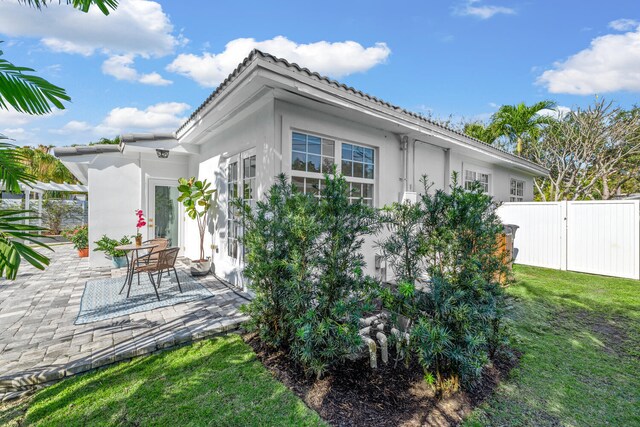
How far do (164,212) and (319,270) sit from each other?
8.15m

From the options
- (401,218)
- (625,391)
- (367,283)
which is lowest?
(625,391)

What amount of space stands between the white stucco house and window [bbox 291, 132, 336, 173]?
2 cm

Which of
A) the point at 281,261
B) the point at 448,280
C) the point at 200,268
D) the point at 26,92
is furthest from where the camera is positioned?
the point at 200,268

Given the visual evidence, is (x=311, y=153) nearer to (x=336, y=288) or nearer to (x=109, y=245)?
(x=336, y=288)

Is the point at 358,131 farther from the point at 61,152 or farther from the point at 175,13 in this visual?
the point at 61,152

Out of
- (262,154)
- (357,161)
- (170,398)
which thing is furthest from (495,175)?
(170,398)

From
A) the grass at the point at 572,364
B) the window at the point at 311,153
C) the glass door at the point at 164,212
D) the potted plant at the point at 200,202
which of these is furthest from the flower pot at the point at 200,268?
the grass at the point at 572,364

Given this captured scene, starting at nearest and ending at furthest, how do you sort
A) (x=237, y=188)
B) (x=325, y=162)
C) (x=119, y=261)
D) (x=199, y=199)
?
(x=325, y=162)
(x=237, y=188)
(x=199, y=199)
(x=119, y=261)

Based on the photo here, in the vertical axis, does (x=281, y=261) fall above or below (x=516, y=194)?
below

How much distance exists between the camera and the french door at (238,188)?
5.93 m

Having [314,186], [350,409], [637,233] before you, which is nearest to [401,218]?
[350,409]

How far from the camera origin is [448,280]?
2916mm

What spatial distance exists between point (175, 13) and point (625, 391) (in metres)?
9.00

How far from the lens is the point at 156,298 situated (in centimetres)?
552
